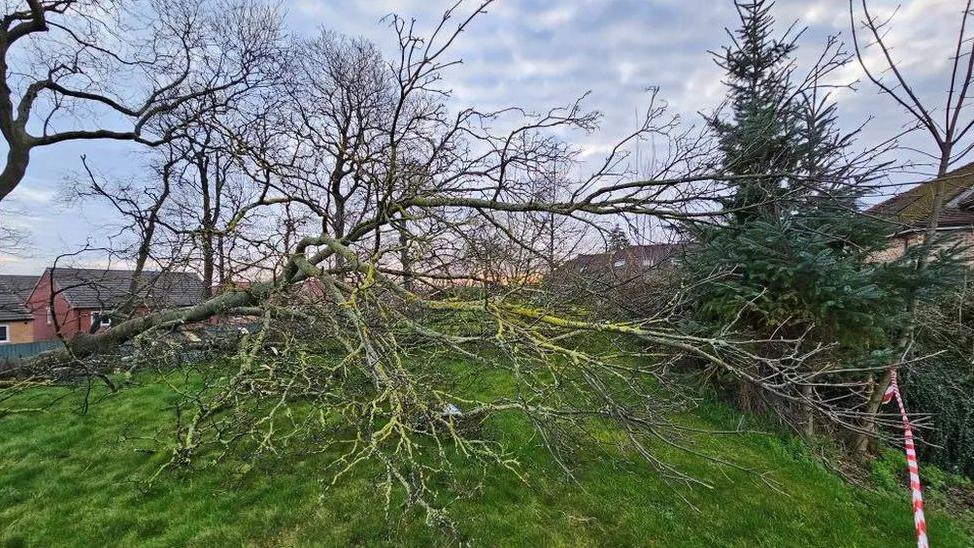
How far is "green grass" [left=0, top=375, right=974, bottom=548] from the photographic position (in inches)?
114

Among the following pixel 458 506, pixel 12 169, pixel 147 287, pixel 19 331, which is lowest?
pixel 458 506

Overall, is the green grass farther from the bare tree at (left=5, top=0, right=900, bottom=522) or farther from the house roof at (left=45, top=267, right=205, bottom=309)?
the house roof at (left=45, top=267, right=205, bottom=309)

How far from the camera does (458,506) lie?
321cm

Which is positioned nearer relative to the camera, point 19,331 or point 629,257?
point 629,257

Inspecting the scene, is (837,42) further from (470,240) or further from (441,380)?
(441,380)

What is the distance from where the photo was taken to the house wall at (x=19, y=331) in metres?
22.8

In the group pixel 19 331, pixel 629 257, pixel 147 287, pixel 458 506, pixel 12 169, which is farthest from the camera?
pixel 19 331

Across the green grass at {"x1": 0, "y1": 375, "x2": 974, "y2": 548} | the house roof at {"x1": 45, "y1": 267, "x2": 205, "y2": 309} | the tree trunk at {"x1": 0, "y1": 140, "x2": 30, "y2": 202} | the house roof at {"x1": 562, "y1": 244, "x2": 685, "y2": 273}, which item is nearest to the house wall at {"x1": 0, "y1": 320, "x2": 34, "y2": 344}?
the tree trunk at {"x1": 0, "y1": 140, "x2": 30, "y2": 202}

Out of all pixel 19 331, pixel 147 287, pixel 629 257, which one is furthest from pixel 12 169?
pixel 19 331

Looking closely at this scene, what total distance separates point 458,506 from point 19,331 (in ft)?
108

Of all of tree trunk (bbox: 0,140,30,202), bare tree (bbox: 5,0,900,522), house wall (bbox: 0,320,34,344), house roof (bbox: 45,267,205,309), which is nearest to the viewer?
bare tree (bbox: 5,0,900,522)

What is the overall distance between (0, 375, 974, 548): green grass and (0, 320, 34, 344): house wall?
2795cm

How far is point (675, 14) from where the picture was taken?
398 cm

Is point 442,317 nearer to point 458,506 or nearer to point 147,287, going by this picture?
point 458,506
